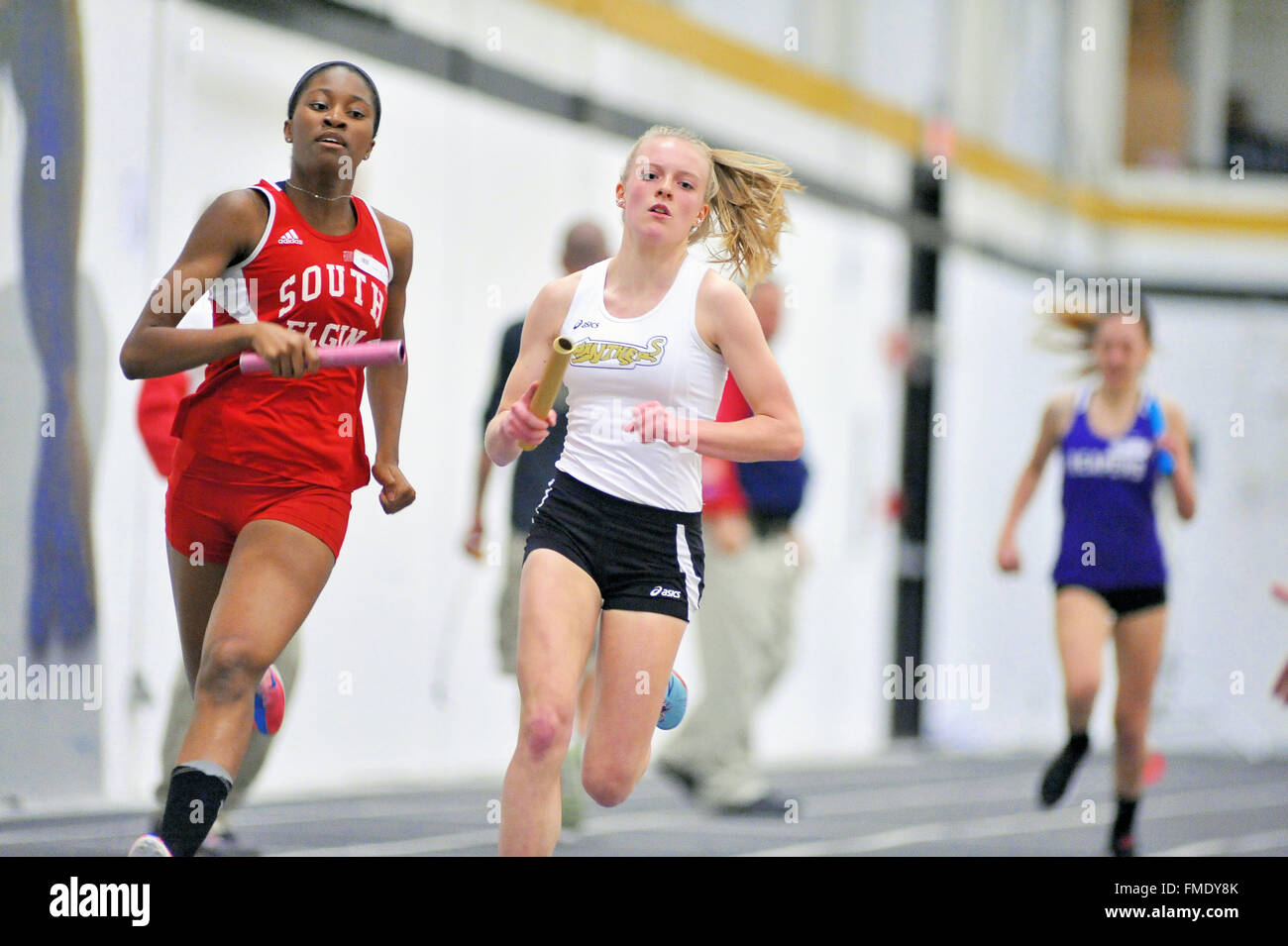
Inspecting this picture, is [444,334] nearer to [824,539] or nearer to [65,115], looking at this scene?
[65,115]

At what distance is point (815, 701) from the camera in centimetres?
1310

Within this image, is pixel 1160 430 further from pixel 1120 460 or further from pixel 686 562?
pixel 686 562

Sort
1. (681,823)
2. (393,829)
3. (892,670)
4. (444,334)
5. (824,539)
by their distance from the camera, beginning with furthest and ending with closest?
1. (892,670)
2. (824,539)
3. (444,334)
4. (681,823)
5. (393,829)

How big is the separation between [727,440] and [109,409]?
3.43 metres

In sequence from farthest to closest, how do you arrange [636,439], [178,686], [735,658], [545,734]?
1. [735,658]
2. [178,686]
3. [636,439]
4. [545,734]

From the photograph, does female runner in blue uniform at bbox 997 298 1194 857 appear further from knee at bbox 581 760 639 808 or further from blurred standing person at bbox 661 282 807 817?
knee at bbox 581 760 639 808

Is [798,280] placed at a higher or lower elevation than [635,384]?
higher

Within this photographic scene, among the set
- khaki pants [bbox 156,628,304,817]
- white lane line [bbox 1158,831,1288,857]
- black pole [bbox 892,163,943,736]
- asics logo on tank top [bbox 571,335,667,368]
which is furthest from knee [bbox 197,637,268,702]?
black pole [bbox 892,163,943,736]

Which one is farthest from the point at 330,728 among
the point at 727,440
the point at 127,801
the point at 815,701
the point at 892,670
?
the point at 892,670

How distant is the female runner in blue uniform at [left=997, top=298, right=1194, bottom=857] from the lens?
6.71 metres

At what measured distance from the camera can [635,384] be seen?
14.0 ft

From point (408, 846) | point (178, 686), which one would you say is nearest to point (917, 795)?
point (408, 846)

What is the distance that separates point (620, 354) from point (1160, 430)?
332 cm

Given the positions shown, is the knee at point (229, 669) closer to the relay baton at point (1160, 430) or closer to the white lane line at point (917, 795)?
the relay baton at point (1160, 430)
